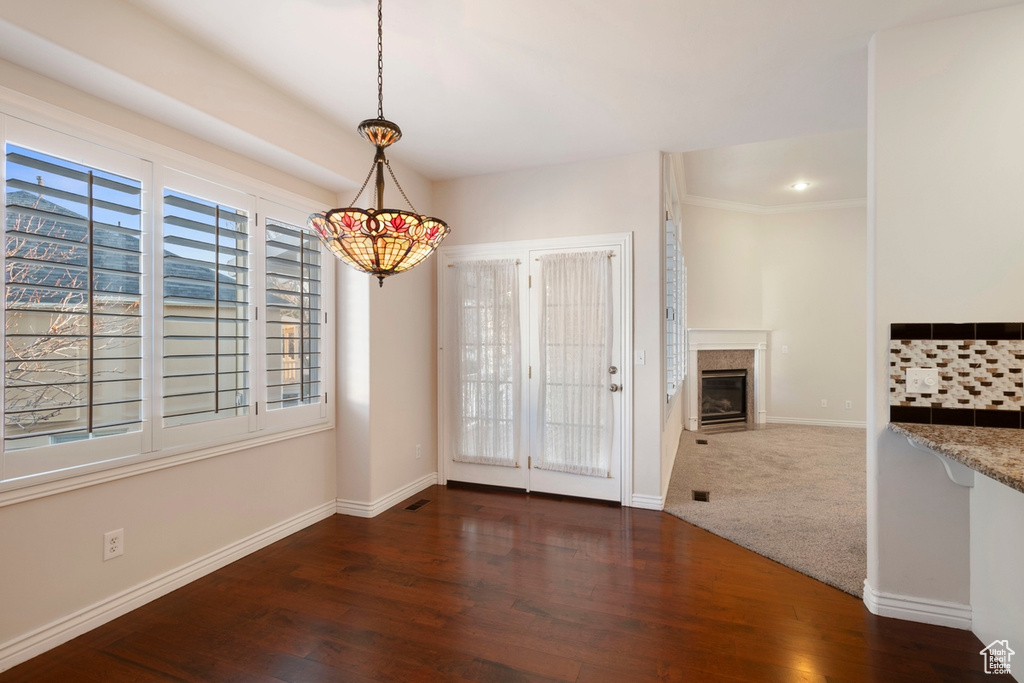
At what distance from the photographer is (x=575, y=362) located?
390cm

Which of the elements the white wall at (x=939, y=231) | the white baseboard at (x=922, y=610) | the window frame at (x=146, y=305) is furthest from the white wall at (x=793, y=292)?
the window frame at (x=146, y=305)

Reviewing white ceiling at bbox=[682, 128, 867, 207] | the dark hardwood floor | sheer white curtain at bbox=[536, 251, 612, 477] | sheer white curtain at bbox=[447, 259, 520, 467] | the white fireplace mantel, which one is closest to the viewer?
the dark hardwood floor

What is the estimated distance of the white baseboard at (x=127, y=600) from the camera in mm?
1955

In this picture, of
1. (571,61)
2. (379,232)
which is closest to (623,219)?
(571,61)

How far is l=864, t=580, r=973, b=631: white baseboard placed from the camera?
215 cm

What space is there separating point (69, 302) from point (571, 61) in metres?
2.62

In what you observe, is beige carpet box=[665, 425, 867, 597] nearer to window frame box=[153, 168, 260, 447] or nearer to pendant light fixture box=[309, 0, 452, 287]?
pendant light fixture box=[309, 0, 452, 287]

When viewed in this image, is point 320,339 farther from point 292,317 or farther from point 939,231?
point 939,231

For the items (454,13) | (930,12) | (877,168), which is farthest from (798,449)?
(454,13)

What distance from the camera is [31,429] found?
1.99 m

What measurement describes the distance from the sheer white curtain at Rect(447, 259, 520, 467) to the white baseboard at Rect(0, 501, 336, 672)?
5.11 ft

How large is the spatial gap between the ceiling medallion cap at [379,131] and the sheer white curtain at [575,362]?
2.35 metres

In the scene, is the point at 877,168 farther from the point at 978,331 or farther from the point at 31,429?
the point at 31,429

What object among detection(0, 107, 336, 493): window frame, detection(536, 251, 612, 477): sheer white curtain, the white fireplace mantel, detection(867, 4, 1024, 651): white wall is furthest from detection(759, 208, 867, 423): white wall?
detection(0, 107, 336, 493): window frame
